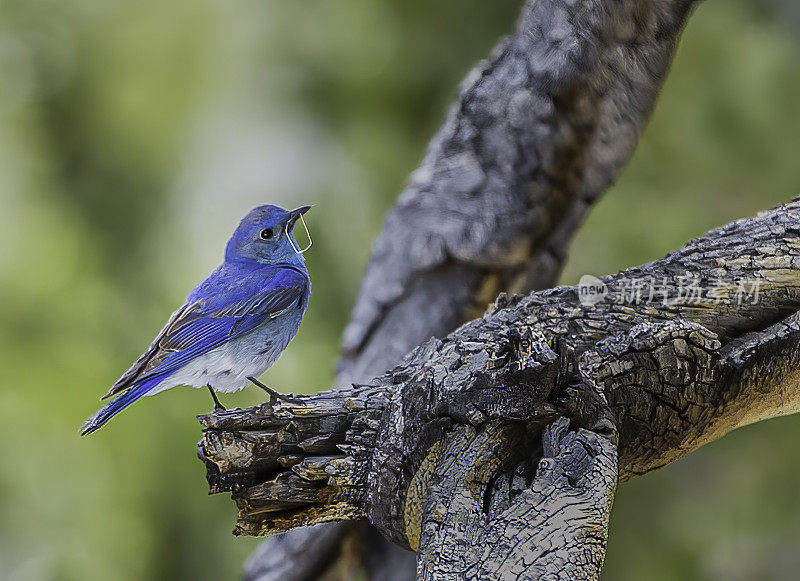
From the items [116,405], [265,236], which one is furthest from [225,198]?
[116,405]

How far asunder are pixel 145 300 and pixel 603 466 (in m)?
1.60

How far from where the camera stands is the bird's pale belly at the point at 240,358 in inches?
32.6

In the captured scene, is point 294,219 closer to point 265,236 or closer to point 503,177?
point 265,236

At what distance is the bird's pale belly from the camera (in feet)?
2.72

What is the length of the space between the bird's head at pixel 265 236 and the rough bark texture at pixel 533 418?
17cm

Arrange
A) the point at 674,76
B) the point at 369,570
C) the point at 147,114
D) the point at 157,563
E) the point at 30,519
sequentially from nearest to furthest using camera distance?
the point at 369,570 < the point at 30,519 < the point at 157,563 < the point at 147,114 < the point at 674,76

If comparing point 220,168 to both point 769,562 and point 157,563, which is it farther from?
point 769,562

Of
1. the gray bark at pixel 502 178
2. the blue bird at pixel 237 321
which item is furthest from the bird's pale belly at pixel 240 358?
the gray bark at pixel 502 178

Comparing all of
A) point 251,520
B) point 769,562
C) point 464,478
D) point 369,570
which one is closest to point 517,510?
point 464,478

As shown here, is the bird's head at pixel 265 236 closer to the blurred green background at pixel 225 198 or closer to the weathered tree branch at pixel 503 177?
the weathered tree branch at pixel 503 177

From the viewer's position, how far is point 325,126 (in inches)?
91.7

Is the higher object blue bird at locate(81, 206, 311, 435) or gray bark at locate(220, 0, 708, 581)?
gray bark at locate(220, 0, 708, 581)

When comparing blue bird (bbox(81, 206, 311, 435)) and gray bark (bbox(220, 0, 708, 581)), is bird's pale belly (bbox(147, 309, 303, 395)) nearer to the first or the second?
blue bird (bbox(81, 206, 311, 435))

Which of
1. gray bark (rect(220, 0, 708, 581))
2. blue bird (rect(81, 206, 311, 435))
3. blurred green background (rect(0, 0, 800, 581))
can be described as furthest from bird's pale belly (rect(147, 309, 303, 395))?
blurred green background (rect(0, 0, 800, 581))
